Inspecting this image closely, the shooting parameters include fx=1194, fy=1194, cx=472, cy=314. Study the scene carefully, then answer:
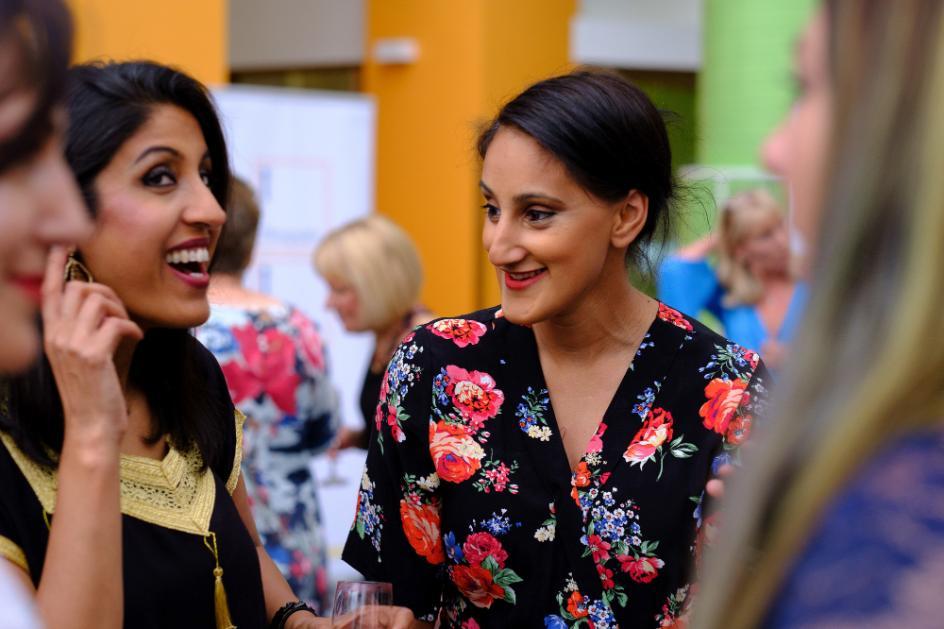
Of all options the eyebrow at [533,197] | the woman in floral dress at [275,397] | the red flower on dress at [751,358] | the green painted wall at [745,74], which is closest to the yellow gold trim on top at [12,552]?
the eyebrow at [533,197]

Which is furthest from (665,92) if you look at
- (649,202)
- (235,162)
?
(649,202)

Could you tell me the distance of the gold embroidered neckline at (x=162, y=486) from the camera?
1.80 meters

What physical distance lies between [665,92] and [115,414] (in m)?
9.51

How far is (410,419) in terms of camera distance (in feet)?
7.43

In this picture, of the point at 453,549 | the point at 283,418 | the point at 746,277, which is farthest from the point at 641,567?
the point at 746,277

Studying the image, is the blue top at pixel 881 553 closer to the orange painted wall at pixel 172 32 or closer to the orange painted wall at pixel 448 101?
the orange painted wall at pixel 172 32

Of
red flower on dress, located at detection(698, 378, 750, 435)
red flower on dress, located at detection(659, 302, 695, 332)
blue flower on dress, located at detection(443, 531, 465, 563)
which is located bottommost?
blue flower on dress, located at detection(443, 531, 465, 563)

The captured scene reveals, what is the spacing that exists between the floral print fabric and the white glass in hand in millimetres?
2136

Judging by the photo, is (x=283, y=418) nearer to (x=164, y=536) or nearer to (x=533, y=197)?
(x=533, y=197)

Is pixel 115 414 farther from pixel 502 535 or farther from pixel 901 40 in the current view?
pixel 901 40

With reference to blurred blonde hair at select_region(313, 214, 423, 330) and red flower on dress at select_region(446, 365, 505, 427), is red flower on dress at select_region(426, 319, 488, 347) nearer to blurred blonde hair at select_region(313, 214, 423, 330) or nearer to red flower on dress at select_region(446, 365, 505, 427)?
red flower on dress at select_region(446, 365, 505, 427)

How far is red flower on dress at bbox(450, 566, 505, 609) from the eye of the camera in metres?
2.14

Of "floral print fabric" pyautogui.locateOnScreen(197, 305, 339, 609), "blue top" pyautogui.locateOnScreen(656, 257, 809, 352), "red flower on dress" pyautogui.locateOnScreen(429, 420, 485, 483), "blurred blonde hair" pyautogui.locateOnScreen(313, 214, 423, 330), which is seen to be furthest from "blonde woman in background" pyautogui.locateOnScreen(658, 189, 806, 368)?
"red flower on dress" pyautogui.locateOnScreen(429, 420, 485, 483)

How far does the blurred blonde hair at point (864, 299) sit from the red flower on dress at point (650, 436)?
1.25m
